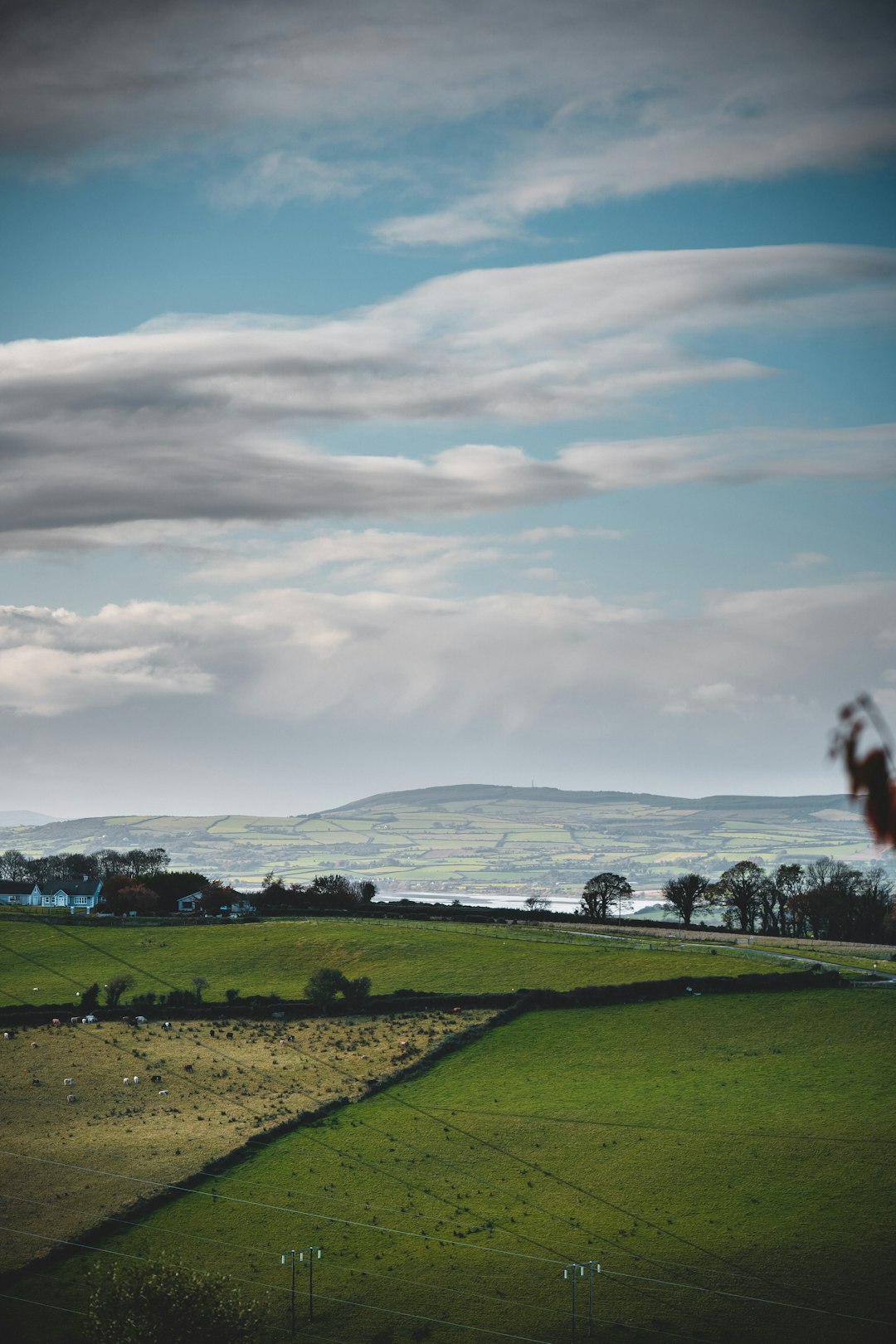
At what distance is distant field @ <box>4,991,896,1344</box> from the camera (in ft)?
151

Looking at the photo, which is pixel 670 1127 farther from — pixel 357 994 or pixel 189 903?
pixel 189 903

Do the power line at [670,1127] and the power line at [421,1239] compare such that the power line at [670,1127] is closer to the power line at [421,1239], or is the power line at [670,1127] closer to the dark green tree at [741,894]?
the power line at [421,1239]

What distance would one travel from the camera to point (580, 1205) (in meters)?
54.8

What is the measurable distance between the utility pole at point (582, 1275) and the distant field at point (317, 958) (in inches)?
1823

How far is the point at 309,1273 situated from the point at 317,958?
2457 inches

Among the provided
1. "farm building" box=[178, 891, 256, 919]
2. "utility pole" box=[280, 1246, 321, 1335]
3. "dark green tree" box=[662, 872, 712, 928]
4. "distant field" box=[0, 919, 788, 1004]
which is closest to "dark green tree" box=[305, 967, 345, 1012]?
"distant field" box=[0, 919, 788, 1004]

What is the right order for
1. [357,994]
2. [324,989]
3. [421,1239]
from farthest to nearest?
[357,994], [324,989], [421,1239]

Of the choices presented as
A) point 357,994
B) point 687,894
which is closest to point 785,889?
point 687,894

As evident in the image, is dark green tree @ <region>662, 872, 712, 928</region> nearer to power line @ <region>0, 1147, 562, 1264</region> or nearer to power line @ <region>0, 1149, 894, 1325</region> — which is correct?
power line @ <region>0, 1147, 562, 1264</region>

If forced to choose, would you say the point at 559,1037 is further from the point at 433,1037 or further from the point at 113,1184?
the point at 113,1184

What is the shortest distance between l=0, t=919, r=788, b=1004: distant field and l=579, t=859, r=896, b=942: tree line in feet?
113

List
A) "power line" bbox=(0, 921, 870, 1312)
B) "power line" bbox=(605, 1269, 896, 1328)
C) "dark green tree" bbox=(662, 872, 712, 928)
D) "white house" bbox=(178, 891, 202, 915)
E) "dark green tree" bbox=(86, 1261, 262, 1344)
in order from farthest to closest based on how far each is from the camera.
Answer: "white house" bbox=(178, 891, 202, 915)
"dark green tree" bbox=(662, 872, 712, 928)
"power line" bbox=(0, 921, 870, 1312)
"power line" bbox=(605, 1269, 896, 1328)
"dark green tree" bbox=(86, 1261, 262, 1344)

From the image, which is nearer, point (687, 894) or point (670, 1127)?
point (670, 1127)

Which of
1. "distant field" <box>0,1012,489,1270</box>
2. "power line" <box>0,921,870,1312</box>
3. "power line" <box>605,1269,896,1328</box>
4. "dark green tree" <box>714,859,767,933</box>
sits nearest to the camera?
"power line" <box>605,1269,896,1328</box>
